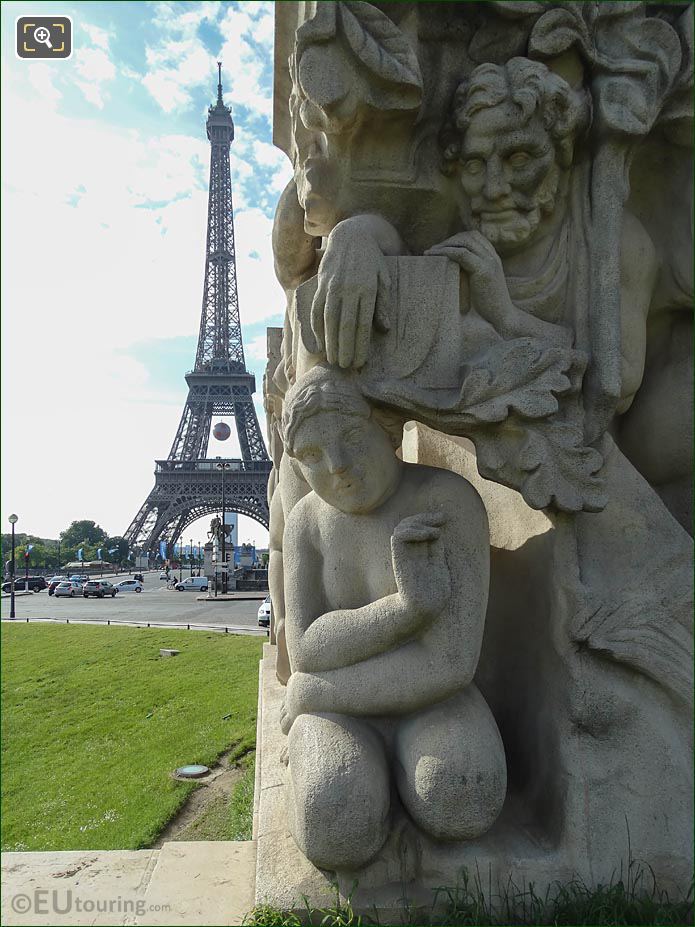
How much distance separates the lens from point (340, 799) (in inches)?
80.4

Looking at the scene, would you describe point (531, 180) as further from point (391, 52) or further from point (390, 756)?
point (390, 756)

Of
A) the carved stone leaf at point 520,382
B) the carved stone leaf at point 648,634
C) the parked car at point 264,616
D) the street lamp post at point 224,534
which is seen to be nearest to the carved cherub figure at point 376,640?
the carved stone leaf at point 520,382

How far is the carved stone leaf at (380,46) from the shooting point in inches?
97.7

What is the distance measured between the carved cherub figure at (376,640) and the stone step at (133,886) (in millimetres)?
404

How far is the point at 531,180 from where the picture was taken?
2.64 meters

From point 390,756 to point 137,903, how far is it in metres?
1.06

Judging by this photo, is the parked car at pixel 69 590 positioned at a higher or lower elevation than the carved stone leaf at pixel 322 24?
lower

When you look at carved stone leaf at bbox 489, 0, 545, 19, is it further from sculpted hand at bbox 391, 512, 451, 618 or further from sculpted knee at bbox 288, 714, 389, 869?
sculpted knee at bbox 288, 714, 389, 869

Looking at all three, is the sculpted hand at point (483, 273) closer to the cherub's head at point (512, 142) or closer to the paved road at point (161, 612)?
the cherub's head at point (512, 142)

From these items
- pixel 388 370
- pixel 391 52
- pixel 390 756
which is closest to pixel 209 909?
pixel 390 756

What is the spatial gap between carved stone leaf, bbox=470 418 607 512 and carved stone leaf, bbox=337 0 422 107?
135cm

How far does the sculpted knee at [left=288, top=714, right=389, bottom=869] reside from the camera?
204cm

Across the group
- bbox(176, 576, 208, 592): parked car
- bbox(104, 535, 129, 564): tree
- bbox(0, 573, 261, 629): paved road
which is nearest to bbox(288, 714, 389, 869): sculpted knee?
bbox(0, 573, 261, 629): paved road

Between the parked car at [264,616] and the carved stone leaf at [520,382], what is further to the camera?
the parked car at [264,616]
